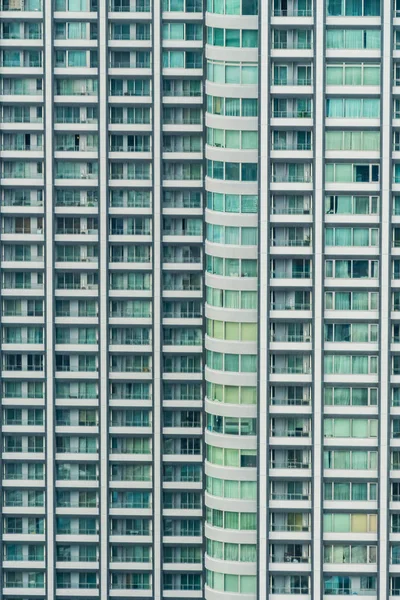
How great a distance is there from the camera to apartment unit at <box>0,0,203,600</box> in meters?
165

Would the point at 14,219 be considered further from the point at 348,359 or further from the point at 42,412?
the point at 348,359

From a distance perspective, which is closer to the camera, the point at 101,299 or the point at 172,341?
the point at 101,299

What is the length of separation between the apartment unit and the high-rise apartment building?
0.16 meters

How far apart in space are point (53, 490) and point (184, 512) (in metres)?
10.2

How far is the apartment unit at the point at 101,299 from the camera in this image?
165 m

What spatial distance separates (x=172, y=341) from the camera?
16725 cm

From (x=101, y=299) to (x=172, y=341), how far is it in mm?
6295

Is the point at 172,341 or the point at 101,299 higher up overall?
the point at 101,299

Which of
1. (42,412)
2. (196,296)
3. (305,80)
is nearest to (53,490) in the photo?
(42,412)

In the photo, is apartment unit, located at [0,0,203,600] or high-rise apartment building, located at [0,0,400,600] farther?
apartment unit, located at [0,0,203,600]

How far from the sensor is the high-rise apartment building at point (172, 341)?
149625 millimetres

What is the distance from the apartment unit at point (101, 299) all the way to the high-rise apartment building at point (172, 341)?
16cm

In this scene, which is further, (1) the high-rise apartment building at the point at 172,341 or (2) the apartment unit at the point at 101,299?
(2) the apartment unit at the point at 101,299

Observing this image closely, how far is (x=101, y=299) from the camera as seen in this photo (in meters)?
167
